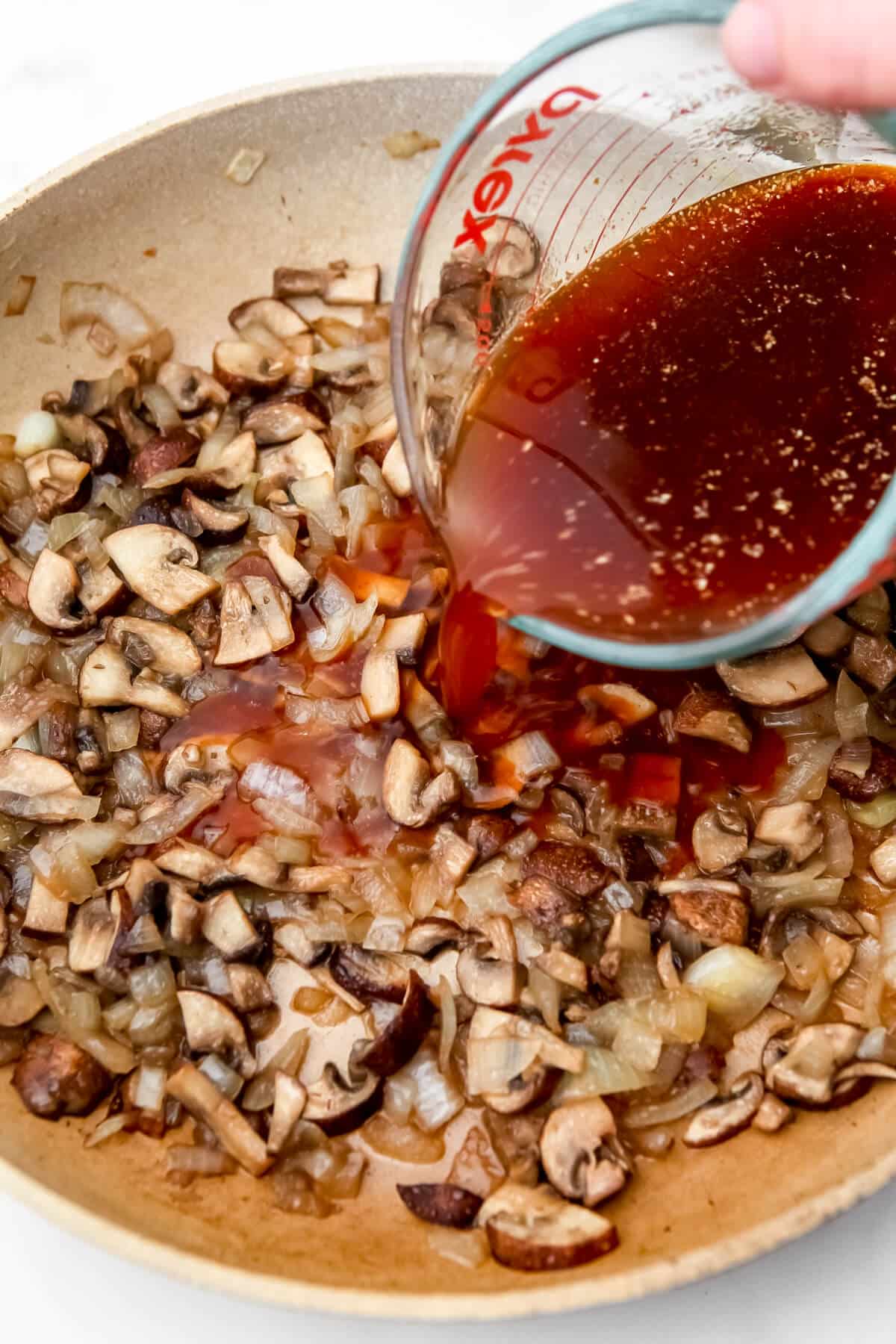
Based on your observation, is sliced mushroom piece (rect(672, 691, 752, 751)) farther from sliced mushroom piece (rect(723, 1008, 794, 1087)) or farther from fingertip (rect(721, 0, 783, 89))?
fingertip (rect(721, 0, 783, 89))

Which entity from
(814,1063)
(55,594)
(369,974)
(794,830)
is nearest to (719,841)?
(794,830)

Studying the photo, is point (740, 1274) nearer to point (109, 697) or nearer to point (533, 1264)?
point (533, 1264)

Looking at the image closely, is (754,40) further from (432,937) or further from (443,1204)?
(443,1204)

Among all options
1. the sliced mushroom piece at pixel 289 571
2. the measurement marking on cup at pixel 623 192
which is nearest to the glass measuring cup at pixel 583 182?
the measurement marking on cup at pixel 623 192

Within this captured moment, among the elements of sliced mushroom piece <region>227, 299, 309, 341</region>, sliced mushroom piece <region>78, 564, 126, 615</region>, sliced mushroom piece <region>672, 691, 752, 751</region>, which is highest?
sliced mushroom piece <region>227, 299, 309, 341</region>

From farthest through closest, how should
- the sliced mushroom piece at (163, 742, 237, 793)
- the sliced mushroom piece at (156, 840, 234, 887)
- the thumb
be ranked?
1. the sliced mushroom piece at (163, 742, 237, 793)
2. the sliced mushroom piece at (156, 840, 234, 887)
3. the thumb

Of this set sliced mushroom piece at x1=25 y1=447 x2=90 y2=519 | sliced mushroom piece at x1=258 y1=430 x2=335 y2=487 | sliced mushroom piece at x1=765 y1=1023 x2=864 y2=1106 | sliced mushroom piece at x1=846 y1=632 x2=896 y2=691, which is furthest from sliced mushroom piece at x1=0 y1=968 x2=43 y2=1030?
sliced mushroom piece at x1=846 y1=632 x2=896 y2=691
